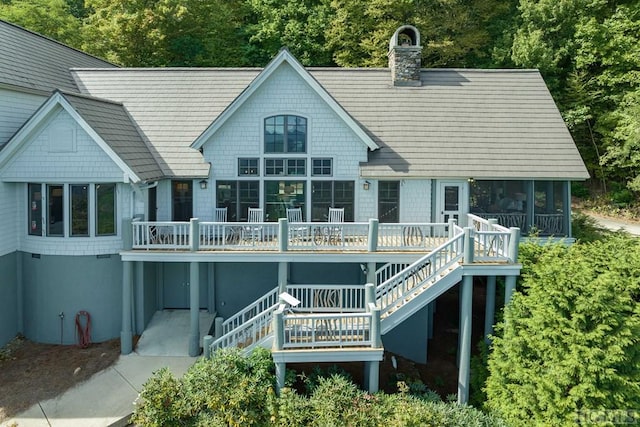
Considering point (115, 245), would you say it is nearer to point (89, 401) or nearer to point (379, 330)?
point (89, 401)

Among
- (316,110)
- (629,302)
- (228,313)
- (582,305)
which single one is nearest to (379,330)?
(582,305)

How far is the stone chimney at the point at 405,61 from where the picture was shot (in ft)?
54.4

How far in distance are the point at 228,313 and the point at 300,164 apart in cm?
543

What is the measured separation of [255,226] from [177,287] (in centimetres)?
427

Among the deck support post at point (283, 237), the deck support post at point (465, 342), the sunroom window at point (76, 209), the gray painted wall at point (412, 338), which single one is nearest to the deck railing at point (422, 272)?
the deck support post at point (465, 342)

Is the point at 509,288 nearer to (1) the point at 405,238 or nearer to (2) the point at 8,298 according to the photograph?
(1) the point at 405,238

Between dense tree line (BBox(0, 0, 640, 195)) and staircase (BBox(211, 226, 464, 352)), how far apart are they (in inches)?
683

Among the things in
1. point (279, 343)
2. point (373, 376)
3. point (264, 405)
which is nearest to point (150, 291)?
point (279, 343)

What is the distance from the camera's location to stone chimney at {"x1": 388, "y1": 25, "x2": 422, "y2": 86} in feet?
54.4

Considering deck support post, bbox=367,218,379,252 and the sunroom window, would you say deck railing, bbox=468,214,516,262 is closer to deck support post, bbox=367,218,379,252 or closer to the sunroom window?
deck support post, bbox=367,218,379,252

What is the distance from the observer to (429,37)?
30.0m

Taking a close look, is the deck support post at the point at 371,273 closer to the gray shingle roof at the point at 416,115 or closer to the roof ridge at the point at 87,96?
the gray shingle roof at the point at 416,115

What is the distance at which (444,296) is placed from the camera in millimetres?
16469

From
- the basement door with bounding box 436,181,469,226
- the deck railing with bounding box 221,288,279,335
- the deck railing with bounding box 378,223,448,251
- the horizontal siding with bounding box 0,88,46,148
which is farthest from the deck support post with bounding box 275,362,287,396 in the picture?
the horizontal siding with bounding box 0,88,46,148
